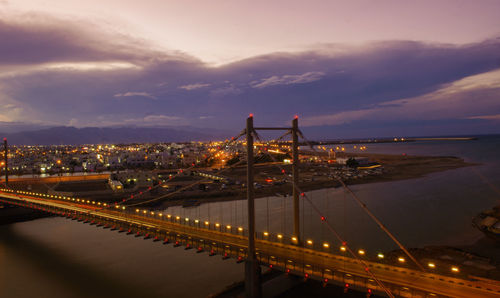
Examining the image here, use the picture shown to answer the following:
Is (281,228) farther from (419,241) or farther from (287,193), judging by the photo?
(287,193)

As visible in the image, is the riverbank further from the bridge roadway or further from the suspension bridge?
the bridge roadway

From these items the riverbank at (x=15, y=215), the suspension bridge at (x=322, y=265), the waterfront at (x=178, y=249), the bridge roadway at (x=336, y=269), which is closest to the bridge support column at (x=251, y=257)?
the suspension bridge at (x=322, y=265)

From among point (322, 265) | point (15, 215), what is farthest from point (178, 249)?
point (15, 215)

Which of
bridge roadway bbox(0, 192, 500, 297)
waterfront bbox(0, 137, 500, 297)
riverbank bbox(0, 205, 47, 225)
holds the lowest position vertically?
waterfront bbox(0, 137, 500, 297)

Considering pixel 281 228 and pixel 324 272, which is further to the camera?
pixel 281 228

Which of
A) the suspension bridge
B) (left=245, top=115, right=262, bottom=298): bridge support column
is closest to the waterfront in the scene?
the suspension bridge

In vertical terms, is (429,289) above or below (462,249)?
above

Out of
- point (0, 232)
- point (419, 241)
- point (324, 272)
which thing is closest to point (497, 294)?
point (324, 272)

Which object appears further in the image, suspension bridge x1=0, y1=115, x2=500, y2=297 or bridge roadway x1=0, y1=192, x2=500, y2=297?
suspension bridge x1=0, y1=115, x2=500, y2=297

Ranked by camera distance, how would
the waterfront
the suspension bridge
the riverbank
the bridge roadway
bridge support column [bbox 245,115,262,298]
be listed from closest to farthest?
the bridge roadway
the suspension bridge
bridge support column [bbox 245,115,262,298]
the waterfront
the riverbank
